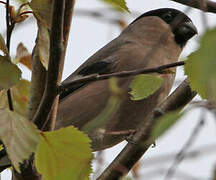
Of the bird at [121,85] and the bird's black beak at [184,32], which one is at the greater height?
the bird's black beak at [184,32]

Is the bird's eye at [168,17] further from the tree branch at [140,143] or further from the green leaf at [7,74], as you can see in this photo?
the green leaf at [7,74]

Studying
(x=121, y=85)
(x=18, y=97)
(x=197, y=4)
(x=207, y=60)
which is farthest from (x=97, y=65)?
(x=207, y=60)

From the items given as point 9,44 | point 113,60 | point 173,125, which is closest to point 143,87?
point 9,44

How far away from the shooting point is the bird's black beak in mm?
5676

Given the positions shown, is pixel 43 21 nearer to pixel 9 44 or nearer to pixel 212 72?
pixel 9 44

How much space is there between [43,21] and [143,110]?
2424 millimetres

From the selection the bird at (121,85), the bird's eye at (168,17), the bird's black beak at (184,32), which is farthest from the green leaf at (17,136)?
the bird's eye at (168,17)

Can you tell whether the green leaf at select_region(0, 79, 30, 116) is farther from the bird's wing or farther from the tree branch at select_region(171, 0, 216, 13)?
the bird's wing

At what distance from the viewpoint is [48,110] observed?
2639 millimetres

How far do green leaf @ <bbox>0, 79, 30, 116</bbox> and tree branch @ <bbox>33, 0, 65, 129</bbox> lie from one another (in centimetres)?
24

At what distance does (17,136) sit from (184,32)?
4.11 metres

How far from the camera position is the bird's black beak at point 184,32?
18.6ft

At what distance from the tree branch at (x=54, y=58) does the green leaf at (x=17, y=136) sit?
46 centimetres

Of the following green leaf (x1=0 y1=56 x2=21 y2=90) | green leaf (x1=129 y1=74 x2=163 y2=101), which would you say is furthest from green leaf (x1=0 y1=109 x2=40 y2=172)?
green leaf (x1=129 y1=74 x2=163 y2=101)
